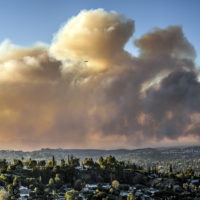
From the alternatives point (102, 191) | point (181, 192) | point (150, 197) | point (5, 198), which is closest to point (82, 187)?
point (102, 191)

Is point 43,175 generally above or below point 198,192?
above

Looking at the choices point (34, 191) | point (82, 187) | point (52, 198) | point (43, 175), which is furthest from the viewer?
point (43, 175)

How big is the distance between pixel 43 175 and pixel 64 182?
16.9 meters

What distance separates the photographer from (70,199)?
463 feet

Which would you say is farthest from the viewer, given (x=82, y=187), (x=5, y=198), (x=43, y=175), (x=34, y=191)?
(x=43, y=175)

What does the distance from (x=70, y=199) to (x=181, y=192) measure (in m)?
94.8

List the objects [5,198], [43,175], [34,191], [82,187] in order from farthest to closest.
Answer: [43,175] → [82,187] → [34,191] → [5,198]

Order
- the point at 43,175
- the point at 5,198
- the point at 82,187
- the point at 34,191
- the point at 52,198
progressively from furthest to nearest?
the point at 43,175
the point at 82,187
the point at 34,191
the point at 52,198
the point at 5,198

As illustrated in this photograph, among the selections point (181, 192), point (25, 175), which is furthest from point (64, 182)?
point (181, 192)

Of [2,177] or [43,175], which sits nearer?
[2,177]

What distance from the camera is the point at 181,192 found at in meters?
194

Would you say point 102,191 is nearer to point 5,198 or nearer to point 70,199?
point 70,199

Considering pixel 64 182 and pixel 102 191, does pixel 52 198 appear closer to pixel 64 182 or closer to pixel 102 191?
pixel 102 191

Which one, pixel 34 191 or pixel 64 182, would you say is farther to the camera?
pixel 64 182
